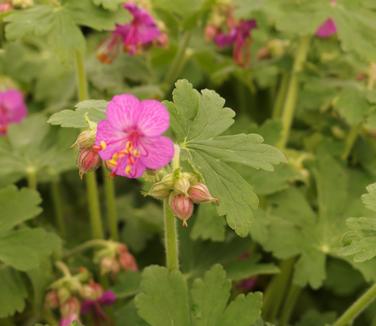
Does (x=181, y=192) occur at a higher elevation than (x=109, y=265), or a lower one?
higher

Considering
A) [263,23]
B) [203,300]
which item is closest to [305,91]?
[263,23]

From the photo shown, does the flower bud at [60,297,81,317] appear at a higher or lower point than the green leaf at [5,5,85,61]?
lower

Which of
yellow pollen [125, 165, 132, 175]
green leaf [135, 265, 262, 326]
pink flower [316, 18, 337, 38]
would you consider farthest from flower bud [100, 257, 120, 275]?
pink flower [316, 18, 337, 38]

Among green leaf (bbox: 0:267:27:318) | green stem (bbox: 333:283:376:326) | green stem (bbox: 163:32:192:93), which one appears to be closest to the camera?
green stem (bbox: 333:283:376:326)

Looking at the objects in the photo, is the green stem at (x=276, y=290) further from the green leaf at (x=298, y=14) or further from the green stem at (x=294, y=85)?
the green leaf at (x=298, y=14)

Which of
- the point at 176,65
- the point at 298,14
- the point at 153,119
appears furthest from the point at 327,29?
the point at 153,119

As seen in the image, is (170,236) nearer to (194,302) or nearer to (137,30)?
(194,302)

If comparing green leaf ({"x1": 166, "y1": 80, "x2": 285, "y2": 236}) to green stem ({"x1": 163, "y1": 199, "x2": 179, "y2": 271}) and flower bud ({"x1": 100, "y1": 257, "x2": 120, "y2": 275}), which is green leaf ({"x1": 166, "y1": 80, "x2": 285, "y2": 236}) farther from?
flower bud ({"x1": 100, "y1": 257, "x2": 120, "y2": 275})
